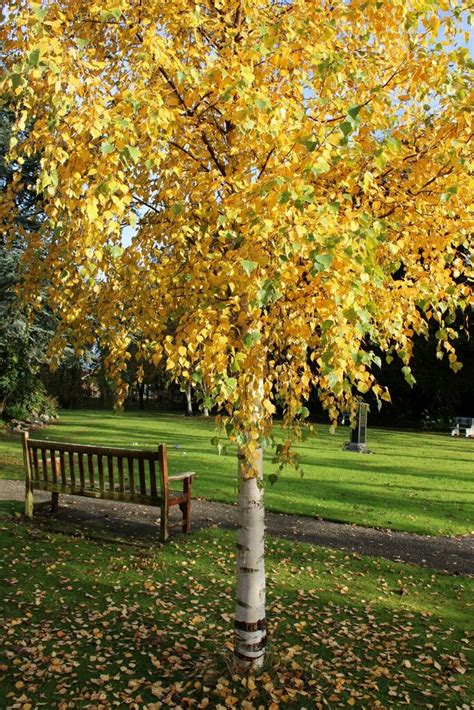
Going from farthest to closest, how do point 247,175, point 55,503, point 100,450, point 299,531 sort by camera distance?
point 55,503 < point 299,531 < point 100,450 < point 247,175

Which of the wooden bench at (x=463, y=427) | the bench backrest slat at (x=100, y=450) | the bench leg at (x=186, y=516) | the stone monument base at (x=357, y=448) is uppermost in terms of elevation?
the bench backrest slat at (x=100, y=450)

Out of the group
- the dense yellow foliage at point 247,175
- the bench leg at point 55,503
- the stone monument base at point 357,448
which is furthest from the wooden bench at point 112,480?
the stone monument base at point 357,448

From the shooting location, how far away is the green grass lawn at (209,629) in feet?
12.3

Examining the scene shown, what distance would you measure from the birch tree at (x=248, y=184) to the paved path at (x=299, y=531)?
3.29m

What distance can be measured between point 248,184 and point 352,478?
1007cm

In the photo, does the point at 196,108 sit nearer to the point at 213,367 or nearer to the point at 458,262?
the point at 213,367

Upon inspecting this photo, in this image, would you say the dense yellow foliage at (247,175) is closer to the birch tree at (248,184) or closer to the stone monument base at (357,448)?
the birch tree at (248,184)

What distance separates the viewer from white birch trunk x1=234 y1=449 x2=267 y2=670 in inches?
149

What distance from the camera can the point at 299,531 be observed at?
753cm

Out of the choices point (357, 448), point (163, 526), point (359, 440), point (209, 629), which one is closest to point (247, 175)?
point (209, 629)

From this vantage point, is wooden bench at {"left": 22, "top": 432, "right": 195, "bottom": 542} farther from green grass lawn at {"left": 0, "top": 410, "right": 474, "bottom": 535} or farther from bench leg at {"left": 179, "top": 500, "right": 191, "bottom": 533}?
green grass lawn at {"left": 0, "top": 410, "right": 474, "bottom": 535}

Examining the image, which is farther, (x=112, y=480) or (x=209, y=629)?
(x=112, y=480)

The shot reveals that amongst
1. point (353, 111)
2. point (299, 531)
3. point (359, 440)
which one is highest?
point (353, 111)

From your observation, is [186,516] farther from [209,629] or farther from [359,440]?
A: [359,440]
